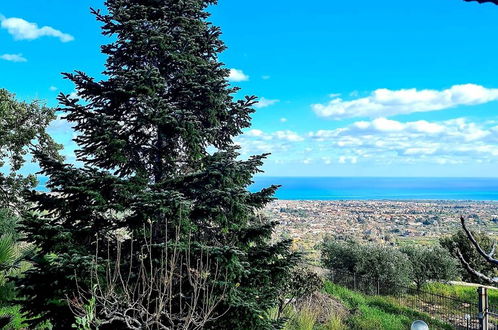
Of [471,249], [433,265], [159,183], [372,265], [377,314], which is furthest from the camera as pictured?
[471,249]

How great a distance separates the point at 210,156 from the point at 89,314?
3.19 metres

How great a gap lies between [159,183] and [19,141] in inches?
339

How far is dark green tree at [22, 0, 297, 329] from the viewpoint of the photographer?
507 cm

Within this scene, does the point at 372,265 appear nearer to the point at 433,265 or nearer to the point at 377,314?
the point at 433,265

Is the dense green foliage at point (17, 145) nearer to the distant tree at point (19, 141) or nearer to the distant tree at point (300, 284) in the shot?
the distant tree at point (19, 141)

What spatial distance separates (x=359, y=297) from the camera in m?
13.3

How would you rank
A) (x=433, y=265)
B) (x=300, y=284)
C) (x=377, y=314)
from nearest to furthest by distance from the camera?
(x=300, y=284)
(x=377, y=314)
(x=433, y=265)

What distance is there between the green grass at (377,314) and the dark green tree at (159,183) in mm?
5217

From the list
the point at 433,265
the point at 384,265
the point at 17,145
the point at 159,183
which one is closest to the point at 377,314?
the point at 384,265

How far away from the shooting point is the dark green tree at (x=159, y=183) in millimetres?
5070

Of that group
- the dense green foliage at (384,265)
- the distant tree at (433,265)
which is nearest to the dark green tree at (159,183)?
the dense green foliage at (384,265)

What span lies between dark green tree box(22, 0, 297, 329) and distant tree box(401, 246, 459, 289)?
15824mm

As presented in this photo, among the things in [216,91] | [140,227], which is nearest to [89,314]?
[140,227]

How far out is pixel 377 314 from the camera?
11.0m
